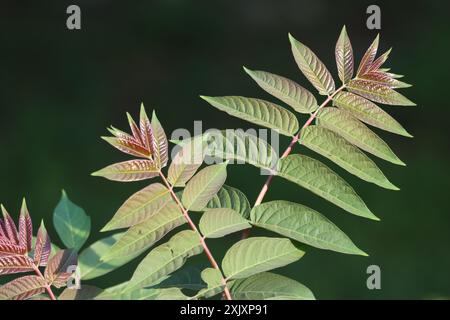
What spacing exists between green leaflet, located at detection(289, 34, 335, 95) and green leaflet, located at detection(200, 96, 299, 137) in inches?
2.8

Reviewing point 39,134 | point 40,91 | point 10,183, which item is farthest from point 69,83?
point 10,183

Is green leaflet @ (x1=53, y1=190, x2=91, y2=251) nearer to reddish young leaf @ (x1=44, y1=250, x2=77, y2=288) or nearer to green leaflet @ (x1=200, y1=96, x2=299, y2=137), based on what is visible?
reddish young leaf @ (x1=44, y1=250, x2=77, y2=288)

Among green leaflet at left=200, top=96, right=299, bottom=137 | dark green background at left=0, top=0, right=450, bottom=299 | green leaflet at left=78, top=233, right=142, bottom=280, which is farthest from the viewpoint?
dark green background at left=0, top=0, right=450, bottom=299

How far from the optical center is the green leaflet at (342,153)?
36.3 inches

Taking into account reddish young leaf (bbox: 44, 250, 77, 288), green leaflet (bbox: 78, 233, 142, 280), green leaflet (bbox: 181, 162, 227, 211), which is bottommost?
green leaflet (bbox: 78, 233, 142, 280)

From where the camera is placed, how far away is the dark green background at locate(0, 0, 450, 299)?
3.93 meters

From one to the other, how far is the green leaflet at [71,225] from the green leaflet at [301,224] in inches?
12.8

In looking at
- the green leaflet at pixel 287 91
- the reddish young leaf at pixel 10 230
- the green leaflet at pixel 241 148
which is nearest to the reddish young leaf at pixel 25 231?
the reddish young leaf at pixel 10 230

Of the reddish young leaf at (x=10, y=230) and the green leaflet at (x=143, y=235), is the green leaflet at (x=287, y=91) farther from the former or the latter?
the reddish young leaf at (x=10, y=230)

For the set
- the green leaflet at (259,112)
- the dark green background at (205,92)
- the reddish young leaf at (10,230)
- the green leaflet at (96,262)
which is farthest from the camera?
the dark green background at (205,92)

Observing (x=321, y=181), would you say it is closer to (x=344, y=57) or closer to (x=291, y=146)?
(x=291, y=146)

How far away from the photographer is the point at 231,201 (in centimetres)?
94

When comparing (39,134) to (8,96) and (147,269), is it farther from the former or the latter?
(147,269)

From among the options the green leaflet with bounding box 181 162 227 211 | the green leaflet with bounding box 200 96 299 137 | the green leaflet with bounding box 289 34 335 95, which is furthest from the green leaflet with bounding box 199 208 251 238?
the green leaflet with bounding box 289 34 335 95
